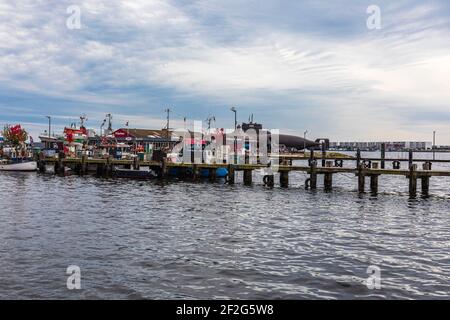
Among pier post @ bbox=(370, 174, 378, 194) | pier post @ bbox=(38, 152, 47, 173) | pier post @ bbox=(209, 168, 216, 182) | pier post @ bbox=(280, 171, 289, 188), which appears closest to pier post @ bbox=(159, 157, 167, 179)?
pier post @ bbox=(209, 168, 216, 182)

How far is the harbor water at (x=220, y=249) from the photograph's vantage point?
1581 centimetres

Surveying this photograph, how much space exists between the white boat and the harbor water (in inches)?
1518

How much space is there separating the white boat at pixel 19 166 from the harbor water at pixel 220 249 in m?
38.6

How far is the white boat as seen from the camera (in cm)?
7481

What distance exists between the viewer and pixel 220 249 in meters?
21.5

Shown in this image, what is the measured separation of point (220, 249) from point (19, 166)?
62576 millimetres

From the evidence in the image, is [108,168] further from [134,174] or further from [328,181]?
[328,181]

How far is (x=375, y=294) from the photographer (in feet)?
50.8

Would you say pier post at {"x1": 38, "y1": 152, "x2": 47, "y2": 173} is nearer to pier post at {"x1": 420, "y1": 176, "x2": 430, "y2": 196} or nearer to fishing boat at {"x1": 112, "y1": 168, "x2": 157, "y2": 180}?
fishing boat at {"x1": 112, "y1": 168, "x2": 157, "y2": 180}

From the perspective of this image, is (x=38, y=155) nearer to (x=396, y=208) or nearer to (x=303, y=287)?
(x=396, y=208)

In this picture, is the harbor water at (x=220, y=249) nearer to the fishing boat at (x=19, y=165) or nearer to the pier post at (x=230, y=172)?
the pier post at (x=230, y=172)

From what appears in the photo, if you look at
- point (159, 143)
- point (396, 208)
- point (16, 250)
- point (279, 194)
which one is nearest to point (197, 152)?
point (279, 194)

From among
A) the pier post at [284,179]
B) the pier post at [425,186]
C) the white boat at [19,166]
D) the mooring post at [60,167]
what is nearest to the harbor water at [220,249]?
the pier post at [425,186]
